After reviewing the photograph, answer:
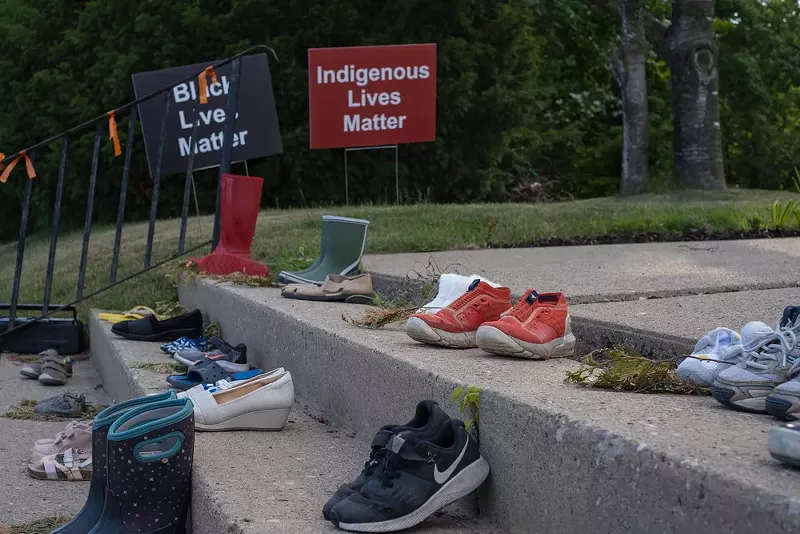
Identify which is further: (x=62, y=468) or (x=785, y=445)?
(x=62, y=468)

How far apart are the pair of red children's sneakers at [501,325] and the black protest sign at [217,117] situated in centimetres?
582

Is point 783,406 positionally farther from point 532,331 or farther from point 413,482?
point 532,331

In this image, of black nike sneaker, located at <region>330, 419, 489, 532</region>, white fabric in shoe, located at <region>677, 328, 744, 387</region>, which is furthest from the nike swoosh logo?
white fabric in shoe, located at <region>677, 328, 744, 387</region>

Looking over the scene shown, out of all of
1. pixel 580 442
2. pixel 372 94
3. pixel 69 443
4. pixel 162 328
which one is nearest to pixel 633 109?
pixel 372 94

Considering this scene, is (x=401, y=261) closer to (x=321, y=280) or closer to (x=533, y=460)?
(x=321, y=280)

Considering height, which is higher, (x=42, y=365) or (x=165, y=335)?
(x=165, y=335)

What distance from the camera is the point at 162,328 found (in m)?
5.04

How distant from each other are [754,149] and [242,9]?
32.8ft

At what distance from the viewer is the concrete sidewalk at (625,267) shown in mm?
3834

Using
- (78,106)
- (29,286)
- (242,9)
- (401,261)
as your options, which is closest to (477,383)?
(401,261)

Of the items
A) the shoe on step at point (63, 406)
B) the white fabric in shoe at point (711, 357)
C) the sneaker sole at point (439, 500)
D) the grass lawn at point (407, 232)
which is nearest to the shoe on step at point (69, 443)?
the shoe on step at point (63, 406)

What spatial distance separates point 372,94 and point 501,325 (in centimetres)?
746

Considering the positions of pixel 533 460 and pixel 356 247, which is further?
pixel 356 247

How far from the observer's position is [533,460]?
2.01 metres
